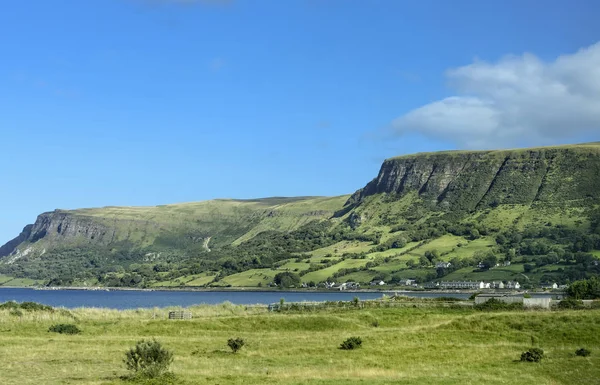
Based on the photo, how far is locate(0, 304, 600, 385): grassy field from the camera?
3738cm

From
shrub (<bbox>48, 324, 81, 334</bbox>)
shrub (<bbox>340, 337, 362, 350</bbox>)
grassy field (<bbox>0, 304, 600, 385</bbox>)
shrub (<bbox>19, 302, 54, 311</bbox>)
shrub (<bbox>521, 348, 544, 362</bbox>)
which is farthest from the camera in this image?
shrub (<bbox>19, 302, 54, 311</bbox>)

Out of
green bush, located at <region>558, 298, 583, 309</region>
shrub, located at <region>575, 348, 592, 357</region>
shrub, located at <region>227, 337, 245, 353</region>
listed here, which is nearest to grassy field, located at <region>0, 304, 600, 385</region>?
shrub, located at <region>227, 337, 245, 353</region>

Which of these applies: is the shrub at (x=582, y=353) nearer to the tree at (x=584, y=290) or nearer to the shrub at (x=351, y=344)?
the shrub at (x=351, y=344)

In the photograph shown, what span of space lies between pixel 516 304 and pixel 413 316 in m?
12.1

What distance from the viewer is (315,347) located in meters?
50.3

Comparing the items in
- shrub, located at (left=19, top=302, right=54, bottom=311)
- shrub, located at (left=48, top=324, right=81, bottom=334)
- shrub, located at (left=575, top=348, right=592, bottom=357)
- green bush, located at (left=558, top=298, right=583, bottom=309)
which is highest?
shrub, located at (left=19, top=302, right=54, bottom=311)

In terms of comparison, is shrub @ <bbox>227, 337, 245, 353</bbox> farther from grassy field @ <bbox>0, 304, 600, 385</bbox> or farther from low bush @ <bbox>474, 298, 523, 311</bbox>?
low bush @ <bbox>474, 298, 523, 311</bbox>

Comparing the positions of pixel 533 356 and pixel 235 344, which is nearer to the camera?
pixel 533 356

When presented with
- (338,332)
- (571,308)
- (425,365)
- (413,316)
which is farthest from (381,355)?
(571,308)

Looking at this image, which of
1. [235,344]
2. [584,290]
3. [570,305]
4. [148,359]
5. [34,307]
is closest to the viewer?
[148,359]

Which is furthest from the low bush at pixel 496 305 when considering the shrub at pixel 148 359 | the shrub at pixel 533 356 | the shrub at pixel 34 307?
the shrub at pixel 148 359

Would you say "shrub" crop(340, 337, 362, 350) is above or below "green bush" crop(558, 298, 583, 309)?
below

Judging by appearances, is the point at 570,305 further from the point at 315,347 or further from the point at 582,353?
the point at 315,347

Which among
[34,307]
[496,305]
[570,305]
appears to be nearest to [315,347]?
[496,305]
